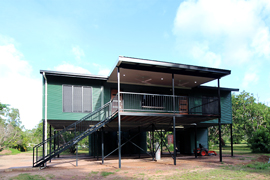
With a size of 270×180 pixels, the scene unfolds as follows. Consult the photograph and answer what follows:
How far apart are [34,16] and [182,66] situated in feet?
42.0

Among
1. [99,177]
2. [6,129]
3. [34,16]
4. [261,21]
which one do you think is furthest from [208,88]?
[6,129]

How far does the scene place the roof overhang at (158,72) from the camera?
12.3 m

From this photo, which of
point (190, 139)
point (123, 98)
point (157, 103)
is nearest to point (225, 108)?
point (190, 139)

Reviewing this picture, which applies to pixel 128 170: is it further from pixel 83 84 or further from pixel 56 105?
pixel 83 84

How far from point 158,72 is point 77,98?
5402 millimetres

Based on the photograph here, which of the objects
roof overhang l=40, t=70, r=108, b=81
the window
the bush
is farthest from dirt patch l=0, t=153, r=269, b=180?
the bush

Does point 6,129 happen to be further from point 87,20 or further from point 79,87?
point 79,87

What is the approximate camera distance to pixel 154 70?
1304cm

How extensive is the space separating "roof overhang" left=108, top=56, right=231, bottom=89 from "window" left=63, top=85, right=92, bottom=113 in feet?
5.74

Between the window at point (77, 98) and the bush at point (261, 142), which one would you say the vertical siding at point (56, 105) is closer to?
the window at point (77, 98)

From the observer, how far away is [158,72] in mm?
13484

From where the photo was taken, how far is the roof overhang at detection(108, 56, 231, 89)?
40.2ft

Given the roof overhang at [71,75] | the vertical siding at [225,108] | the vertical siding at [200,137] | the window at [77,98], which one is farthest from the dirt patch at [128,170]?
the vertical siding at [200,137]

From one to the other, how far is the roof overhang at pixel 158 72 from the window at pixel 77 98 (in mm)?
1751
